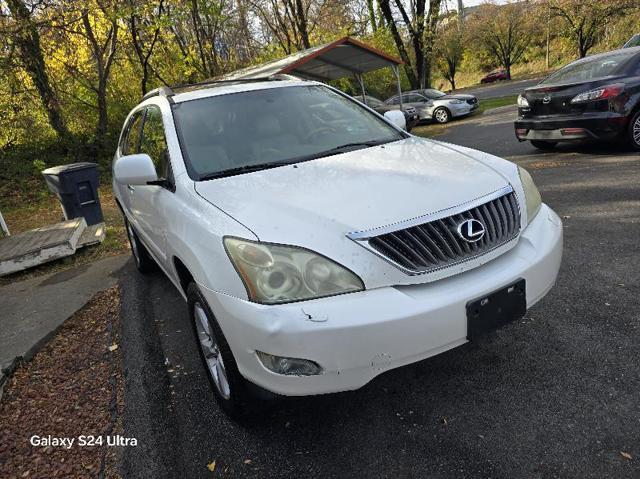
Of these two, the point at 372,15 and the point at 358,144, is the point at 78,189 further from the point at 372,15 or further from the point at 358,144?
the point at 372,15

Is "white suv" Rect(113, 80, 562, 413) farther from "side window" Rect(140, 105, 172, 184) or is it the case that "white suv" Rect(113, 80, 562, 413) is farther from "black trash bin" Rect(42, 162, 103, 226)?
"black trash bin" Rect(42, 162, 103, 226)

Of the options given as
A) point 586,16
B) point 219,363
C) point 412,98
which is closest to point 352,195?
point 219,363

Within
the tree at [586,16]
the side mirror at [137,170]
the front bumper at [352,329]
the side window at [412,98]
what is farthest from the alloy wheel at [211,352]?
the tree at [586,16]

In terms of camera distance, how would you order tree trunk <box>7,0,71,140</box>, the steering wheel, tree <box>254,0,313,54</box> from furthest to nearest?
1. tree <box>254,0,313,54</box>
2. tree trunk <box>7,0,71,140</box>
3. the steering wheel

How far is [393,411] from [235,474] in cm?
83

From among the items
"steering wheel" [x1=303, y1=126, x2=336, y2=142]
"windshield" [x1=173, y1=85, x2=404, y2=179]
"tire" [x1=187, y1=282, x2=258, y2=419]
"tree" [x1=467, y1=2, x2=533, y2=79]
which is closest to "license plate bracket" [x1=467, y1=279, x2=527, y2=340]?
"tire" [x1=187, y1=282, x2=258, y2=419]

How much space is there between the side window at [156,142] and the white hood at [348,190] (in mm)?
583

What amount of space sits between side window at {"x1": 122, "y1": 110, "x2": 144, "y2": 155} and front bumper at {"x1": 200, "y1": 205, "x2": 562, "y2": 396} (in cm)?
266

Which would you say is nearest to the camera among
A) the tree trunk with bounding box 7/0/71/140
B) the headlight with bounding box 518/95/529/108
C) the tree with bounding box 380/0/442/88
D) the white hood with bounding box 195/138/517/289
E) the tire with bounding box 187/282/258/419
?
the white hood with bounding box 195/138/517/289

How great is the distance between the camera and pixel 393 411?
239 centimetres

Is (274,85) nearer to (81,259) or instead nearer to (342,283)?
(342,283)

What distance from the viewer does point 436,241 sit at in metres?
2.03

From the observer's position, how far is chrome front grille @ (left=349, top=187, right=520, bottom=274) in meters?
1.97

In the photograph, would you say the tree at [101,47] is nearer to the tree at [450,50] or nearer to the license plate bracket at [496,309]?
the license plate bracket at [496,309]
